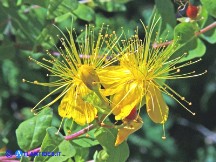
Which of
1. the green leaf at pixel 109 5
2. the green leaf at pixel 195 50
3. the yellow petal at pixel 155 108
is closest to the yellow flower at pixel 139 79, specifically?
the yellow petal at pixel 155 108

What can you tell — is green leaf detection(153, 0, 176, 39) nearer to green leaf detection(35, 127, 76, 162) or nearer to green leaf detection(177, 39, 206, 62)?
green leaf detection(177, 39, 206, 62)

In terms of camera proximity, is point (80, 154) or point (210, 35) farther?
point (210, 35)

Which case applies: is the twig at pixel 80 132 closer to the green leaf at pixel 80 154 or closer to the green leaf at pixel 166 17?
the green leaf at pixel 80 154

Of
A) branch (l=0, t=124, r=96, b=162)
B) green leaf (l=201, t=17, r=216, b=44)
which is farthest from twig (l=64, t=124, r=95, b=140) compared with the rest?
green leaf (l=201, t=17, r=216, b=44)

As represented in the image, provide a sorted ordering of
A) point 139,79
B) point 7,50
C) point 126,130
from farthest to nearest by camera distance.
Result: point 7,50, point 139,79, point 126,130

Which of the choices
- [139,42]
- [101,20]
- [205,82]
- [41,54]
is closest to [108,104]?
[139,42]

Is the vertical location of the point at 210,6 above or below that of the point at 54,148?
above

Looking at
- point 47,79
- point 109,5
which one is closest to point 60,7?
point 109,5

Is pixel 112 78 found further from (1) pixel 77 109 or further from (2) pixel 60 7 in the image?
(2) pixel 60 7
